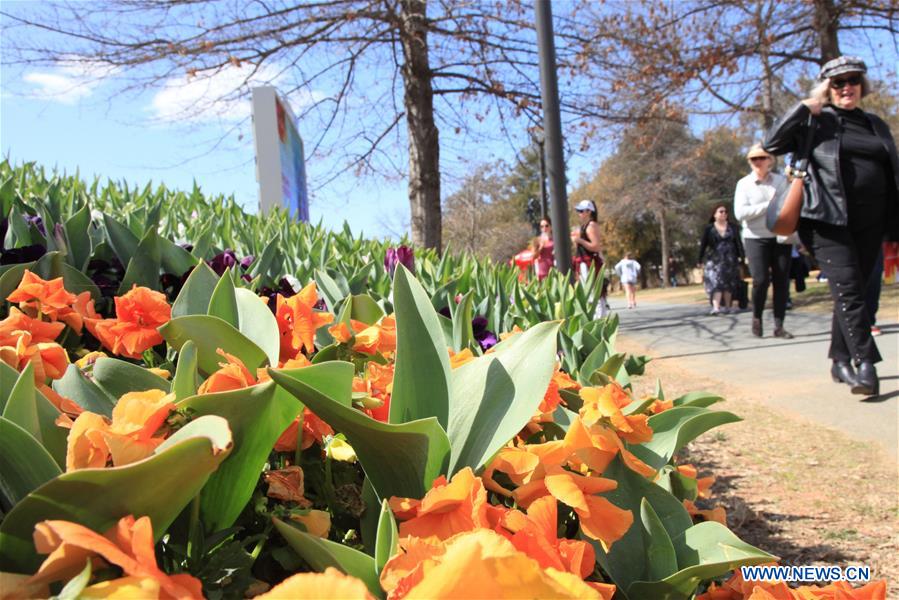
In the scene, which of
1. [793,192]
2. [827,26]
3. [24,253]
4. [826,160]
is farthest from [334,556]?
[827,26]

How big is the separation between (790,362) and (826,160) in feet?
8.85

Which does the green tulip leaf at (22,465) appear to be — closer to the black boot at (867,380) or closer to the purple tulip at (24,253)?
the purple tulip at (24,253)

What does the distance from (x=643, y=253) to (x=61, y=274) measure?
4921 centimetres

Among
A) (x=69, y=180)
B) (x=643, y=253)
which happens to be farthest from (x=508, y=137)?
(x=643, y=253)

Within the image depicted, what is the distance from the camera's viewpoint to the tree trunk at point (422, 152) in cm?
1014

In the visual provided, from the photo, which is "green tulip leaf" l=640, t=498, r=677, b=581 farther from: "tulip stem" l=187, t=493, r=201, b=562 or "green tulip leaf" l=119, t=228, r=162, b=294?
"green tulip leaf" l=119, t=228, r=162, b=294

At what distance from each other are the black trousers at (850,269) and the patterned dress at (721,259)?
8797 millimetres

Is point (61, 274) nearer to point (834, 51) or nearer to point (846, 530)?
point (846, 530)

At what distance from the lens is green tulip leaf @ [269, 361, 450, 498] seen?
2.06ft

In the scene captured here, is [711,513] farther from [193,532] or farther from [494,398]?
[193,532]

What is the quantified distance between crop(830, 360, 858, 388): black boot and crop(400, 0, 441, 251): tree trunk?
5.91m

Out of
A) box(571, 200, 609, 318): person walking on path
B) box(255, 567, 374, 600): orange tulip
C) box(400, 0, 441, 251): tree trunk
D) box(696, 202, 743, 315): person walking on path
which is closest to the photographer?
box(255, 567, 374, 600): orange tulip

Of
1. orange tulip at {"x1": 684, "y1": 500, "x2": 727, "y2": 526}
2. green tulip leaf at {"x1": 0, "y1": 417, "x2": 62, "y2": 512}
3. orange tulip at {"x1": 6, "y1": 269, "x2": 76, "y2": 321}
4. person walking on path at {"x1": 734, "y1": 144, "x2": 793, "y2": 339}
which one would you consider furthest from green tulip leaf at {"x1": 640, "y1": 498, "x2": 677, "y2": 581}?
person walking on path at {"x1": 734, "y1": 144, "x2": 793, "y2": 339}

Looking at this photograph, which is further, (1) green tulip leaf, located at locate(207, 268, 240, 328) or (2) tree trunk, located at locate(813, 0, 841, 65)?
(2) tree trunk, located at locate(813, 0, 841, 65)
